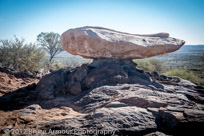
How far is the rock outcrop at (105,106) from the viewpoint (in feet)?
9.45

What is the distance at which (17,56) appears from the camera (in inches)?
539

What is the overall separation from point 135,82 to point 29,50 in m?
14.7

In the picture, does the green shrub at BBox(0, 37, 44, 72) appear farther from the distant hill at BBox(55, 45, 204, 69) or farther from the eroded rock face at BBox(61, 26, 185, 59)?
the distant hill at BBox(55, 45, 204, 69)

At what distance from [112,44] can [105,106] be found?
4118 mm

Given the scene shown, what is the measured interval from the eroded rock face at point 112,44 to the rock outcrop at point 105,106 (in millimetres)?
721

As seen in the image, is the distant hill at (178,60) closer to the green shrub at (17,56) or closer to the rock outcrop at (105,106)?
the green shrub at (17,56)

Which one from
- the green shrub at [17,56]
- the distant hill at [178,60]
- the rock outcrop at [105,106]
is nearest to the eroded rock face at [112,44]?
the rock outcrop at [105,106]

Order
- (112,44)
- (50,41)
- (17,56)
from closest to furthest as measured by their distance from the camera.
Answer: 1. (112,44)
2. (17,56)
3. (50,41)

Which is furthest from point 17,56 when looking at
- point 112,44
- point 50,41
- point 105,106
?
point 105,106

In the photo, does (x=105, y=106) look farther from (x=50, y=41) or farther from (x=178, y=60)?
(x=178, y=60)

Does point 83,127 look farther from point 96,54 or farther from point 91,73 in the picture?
point 96,54

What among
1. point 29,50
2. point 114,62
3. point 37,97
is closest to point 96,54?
point 114,62

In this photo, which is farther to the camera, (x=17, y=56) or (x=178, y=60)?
(x=178, y=60)

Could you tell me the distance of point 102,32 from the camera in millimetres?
7242
